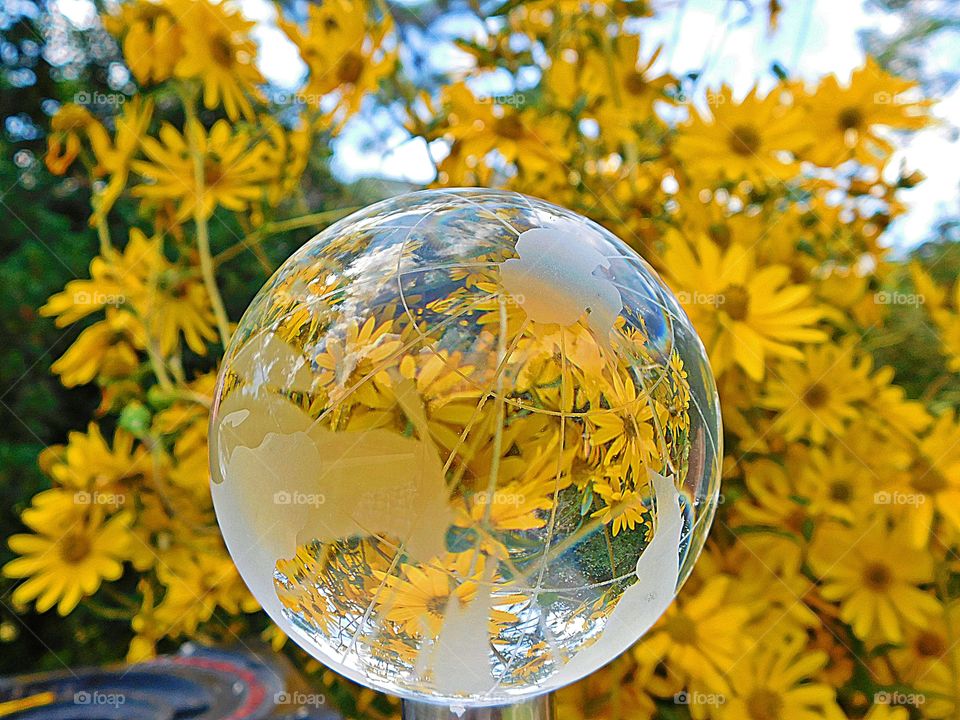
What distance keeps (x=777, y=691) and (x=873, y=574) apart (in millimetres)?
120

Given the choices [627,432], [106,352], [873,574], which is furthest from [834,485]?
[106,352]

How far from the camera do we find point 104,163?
761mm

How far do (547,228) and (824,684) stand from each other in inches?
19.3

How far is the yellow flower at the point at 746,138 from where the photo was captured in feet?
2.12

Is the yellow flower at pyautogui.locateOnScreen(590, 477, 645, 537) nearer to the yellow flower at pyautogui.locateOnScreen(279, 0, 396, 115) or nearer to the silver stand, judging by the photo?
the silver stand

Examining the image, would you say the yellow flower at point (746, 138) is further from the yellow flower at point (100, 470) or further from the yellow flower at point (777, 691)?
the yellow flower at point (100, 470)

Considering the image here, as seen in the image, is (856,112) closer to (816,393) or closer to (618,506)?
(816,393)

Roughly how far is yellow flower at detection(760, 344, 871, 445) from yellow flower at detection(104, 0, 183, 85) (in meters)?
0.57

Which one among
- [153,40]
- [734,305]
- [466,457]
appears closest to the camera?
[466,457]

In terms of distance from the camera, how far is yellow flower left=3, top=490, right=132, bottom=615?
28.9 inches

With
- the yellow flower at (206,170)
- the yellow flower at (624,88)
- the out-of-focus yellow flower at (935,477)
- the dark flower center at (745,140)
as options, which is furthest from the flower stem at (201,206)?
the out-of-focus yellow flower at (935,477)

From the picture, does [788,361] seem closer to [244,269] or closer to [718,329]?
[718,329]

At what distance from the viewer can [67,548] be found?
0.75 m

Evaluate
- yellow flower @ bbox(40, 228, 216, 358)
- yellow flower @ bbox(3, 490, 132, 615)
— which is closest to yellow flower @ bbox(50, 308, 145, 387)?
yellow flower @ bbox(40, 228, 216, 358)
